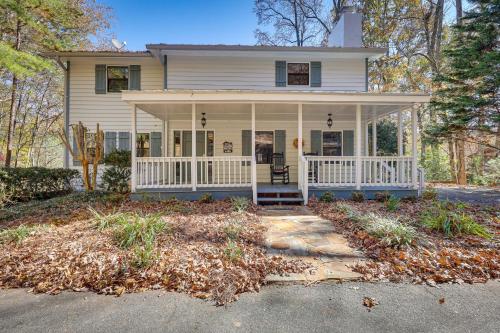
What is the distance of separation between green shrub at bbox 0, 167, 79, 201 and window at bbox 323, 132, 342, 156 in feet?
31.9

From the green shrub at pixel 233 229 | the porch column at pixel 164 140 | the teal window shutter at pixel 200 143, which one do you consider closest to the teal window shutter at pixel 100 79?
the porch column at pixel 164 140

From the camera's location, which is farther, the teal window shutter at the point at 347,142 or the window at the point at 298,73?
the window at the point at 298,73

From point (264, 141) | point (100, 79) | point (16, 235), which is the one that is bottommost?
point (16, 235)

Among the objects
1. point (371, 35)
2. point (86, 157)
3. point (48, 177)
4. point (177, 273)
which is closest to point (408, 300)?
point (177, 273)

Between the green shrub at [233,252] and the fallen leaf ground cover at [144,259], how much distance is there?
0.05ft

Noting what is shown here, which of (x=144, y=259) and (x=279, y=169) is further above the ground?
(x=279, y=169)

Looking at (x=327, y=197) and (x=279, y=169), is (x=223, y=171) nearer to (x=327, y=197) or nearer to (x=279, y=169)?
(x=279, y=169)

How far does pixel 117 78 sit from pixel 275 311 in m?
11.3

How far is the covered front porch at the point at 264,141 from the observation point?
24.8 feet

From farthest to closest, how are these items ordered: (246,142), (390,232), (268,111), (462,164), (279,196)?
(462,164), (246,142), (268,111), (279,196), (390,232)

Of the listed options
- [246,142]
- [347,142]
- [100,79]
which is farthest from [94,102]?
[347,142]

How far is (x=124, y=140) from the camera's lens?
11.0 meters

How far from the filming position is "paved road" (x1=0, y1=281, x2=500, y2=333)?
245 cm

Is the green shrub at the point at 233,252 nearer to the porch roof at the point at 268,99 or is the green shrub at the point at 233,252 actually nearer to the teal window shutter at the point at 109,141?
the porch roof at the point at 268,99
